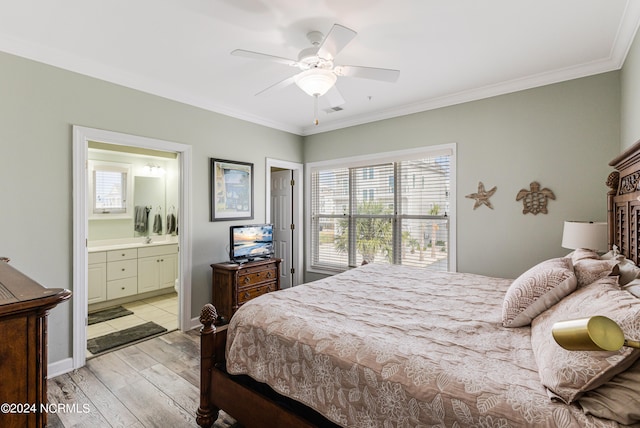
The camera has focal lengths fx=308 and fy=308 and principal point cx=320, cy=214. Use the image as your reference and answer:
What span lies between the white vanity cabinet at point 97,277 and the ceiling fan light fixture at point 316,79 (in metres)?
3.78

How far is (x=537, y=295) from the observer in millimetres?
1640

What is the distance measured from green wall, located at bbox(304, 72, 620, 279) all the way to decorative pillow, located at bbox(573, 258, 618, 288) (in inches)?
63.1

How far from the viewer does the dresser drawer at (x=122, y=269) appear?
4379 millimetres

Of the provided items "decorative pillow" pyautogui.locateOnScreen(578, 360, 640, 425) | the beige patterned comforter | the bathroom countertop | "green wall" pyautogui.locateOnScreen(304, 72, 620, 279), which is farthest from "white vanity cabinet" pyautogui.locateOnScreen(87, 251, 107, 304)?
"decorative pillow" pyautogui.locateOnScreen(578, 360, 640, 425)

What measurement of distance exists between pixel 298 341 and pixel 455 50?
264cm

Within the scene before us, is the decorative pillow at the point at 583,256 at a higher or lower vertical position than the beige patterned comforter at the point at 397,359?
higher

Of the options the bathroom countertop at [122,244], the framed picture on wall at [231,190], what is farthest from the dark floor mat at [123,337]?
the framed picture on wall at [231,190]

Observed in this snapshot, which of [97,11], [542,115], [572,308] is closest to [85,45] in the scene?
[97,11]

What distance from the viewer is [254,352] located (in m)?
1.80

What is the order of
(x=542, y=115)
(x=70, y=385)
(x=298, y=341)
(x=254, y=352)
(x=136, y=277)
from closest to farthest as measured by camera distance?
(x=298, y=341)
(x=254, y=352)
(x=70, y=385)
(x=542, y=115)
(x=136, y=277)

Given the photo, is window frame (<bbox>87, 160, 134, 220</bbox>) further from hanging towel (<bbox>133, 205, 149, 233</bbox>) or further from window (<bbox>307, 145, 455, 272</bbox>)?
window (<bbox>307, 145, 455, 272</bbox>)

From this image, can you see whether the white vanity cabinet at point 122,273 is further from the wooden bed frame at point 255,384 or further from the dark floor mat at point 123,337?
the wooden bed frame at point 255,384

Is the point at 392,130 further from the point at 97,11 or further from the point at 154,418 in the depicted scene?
the point at 154,418

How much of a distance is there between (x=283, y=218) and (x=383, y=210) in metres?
1.78
